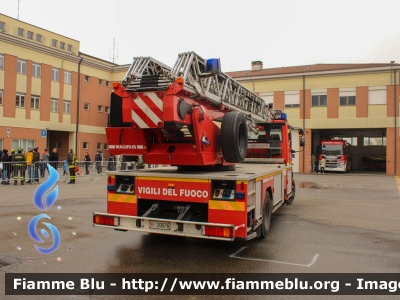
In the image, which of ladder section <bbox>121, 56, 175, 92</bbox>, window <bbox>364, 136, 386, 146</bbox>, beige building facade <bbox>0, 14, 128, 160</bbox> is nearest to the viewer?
ladder section <bbox>121, 56, 175, 92</bbox>

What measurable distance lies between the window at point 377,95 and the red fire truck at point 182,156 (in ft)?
86.4

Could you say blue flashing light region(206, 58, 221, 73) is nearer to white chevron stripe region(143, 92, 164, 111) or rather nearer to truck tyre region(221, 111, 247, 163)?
truck tyre region(221, 111, 247, 163)

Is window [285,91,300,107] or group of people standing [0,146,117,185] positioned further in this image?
window [285,91,300,107]

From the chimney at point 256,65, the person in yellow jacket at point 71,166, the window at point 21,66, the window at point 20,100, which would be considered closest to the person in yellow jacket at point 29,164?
the person in yellow jacket at point 71,166

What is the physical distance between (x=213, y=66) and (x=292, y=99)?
27.7m

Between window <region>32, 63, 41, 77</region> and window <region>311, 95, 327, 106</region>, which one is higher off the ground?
window <region>32, 63, 41, 77</region>

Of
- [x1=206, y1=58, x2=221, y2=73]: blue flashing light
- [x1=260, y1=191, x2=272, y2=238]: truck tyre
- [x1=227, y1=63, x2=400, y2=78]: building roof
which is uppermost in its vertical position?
[x1=227, y1=63, x2=400, y2=78]: building roof

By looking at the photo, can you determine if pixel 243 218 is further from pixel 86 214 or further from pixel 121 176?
pixel 86 214

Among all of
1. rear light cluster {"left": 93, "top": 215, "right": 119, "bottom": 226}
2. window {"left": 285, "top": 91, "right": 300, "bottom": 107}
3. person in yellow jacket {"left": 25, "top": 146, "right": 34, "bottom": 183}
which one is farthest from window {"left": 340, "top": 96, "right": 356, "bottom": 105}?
rear light cluster {"left": 93, "top": 215, "right": 119, "bottom": 226}

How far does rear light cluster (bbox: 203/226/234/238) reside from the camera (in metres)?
5.28

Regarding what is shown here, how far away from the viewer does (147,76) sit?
5.95 meters

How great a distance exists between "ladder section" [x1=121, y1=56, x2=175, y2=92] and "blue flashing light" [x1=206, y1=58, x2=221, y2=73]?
72 centimetres

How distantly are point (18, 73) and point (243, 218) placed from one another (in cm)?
2864

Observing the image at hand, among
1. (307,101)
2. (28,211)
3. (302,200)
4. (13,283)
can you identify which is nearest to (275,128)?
(302,200)
